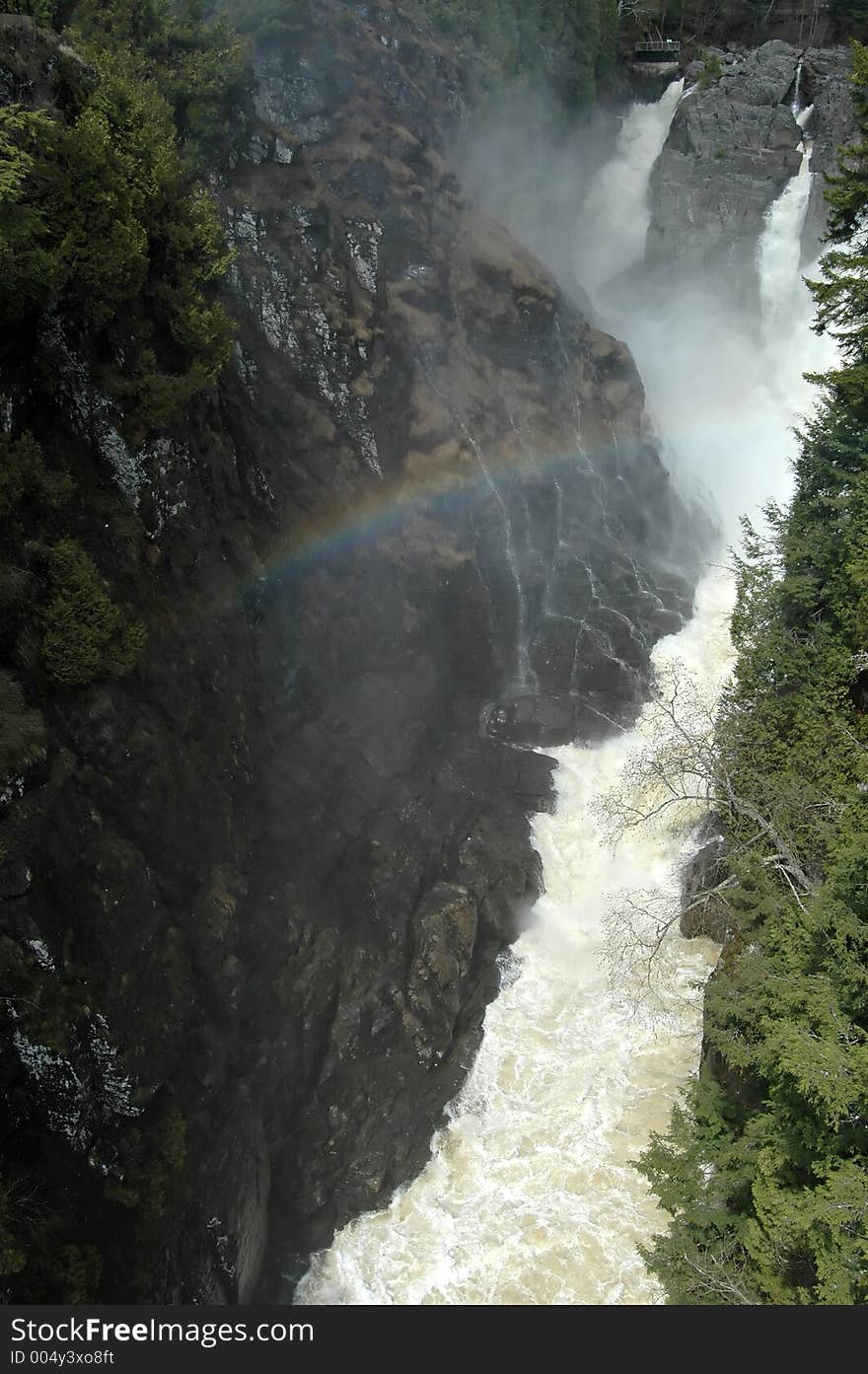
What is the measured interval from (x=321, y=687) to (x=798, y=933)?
44.4 feet

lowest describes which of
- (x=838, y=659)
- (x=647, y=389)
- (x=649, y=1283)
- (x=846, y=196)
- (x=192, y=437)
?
(x=649, y=1283)

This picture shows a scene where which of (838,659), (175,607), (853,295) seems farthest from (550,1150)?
(853,295)

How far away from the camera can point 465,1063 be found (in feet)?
63.1

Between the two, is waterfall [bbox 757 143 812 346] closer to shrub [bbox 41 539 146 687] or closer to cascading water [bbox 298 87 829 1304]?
cascading water [bbox 298 87 829 1304]

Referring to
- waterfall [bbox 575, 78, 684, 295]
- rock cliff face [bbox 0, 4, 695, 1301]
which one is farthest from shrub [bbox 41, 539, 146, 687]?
waterfall [bbox 575, 78, 684, 295]

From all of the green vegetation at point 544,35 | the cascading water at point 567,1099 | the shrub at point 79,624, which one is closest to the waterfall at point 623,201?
the green vegetation at point 544,35

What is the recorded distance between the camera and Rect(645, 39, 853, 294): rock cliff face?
135 ft

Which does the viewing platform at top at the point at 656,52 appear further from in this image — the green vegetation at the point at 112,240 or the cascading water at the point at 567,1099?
the green vegetation at the point at 112,240

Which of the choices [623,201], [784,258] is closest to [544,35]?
[623,201]

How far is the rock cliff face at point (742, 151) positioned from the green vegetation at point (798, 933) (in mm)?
27854

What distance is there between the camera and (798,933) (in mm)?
13344

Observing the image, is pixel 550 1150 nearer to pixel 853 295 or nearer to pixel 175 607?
pixel 175 607

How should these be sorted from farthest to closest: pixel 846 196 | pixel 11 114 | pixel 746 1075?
pixel 846 196 < pixel 746 1075 < pixel 11 114

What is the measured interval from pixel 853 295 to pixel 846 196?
1.84 metres
